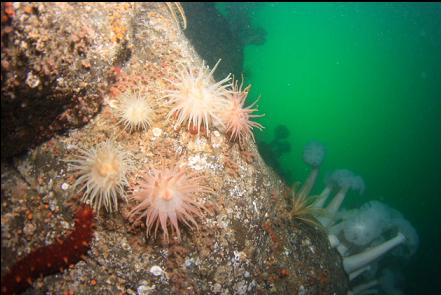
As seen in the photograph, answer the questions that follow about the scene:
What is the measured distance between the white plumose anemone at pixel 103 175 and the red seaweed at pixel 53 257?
23 centimetres

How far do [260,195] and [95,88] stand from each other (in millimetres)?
2821

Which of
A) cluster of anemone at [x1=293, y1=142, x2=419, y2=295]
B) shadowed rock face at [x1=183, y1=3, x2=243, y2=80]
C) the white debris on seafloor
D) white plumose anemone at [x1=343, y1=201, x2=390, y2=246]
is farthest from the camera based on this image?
shadowed rock face at [x1=183, y1=3, x2=243, y2=80]

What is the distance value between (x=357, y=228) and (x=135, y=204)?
21.5ft

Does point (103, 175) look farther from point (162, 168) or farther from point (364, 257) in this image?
point (364, 257)

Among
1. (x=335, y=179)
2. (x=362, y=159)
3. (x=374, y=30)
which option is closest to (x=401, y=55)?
(x=374, y=30)

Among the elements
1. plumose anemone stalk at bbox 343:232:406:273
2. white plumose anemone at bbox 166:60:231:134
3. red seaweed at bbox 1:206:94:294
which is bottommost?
red seaweed at bbox 1:206:94:294

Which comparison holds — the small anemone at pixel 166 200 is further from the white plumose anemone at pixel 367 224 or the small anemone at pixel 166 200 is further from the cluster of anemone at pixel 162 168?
the white plumose anemone at pixel 367 224

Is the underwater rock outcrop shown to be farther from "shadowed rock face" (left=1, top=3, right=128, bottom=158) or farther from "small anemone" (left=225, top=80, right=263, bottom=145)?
"small anemone" (left=225, top=80, right=263, bottom=145)

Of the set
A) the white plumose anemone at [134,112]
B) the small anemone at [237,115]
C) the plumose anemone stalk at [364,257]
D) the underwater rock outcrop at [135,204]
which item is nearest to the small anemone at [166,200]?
the underwater rock outcrop at [135,204]

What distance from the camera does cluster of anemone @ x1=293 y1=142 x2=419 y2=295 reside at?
277 inches

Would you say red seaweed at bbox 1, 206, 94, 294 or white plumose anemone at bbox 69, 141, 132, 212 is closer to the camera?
red seaweed at bbox 1, 206, 94, 294

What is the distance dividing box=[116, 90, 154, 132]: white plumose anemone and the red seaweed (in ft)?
3.92

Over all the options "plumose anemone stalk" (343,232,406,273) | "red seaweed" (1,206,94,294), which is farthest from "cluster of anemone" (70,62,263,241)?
Result: "plumose anemone stalk" (343,232,406,273)

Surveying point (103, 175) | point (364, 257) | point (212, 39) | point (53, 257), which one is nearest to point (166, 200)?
point (103, 175)
